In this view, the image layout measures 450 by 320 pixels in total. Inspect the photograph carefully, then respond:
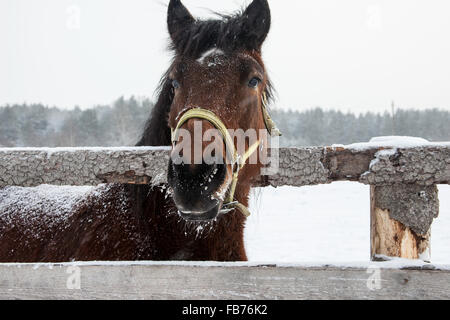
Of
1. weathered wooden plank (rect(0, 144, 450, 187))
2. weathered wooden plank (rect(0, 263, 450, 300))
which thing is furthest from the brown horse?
weathered wooden plank (rect(0, 263, 450, 300))

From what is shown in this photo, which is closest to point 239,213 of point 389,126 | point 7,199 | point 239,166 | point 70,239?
point 239,166

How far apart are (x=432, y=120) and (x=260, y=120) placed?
62093 millimetres

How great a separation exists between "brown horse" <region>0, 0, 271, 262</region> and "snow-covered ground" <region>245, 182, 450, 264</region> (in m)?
0.93

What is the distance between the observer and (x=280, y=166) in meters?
2.19

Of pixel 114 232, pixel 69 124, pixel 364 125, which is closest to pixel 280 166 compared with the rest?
pixel 114 232

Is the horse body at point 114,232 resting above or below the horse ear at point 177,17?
below

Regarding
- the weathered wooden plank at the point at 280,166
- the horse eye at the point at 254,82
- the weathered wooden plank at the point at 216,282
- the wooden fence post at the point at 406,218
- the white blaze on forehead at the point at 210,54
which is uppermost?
the white blaze on forehead at the point at 210,54

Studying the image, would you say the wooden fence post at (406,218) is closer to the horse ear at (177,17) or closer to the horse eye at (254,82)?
the horse eye at (254,82)

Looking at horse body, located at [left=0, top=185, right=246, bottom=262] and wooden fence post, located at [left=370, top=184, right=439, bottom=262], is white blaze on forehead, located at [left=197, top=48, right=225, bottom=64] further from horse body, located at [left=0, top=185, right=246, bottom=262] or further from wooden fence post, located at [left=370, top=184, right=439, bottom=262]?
wooden fence post, located at [left=370, top=184, right=439, bottom=262]

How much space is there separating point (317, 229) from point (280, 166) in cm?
707

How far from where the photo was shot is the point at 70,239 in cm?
236

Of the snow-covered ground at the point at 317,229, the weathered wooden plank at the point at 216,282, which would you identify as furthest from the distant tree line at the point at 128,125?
the weathered wooden plank at the point at 216,282

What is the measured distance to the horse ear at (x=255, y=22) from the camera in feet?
7.66

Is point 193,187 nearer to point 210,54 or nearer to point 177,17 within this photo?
point 210,54
